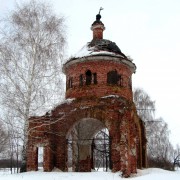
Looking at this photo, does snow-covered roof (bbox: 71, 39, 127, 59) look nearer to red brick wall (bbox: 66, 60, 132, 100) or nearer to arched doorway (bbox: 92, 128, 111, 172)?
red brick wall (bbox: 66, 60, 132, 100)

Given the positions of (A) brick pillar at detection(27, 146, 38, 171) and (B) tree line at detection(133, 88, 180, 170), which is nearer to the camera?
(A) brick pillar at detection(27, 146, 38, 171)

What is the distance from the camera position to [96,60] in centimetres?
1596

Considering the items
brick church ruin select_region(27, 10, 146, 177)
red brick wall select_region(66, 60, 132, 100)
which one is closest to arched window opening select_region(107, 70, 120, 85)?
brick church ruin select_region(27, 10, 146, 177)

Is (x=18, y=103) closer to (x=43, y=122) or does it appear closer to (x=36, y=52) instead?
(x=43, y=122)

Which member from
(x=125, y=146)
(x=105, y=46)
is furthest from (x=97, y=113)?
(x=105, y=46)

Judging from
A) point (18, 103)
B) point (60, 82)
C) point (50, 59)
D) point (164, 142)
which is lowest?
point (164, 142)

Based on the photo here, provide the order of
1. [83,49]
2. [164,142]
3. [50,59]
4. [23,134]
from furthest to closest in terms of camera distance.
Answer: [164,142]
[83,49]
[50,59]
[23,134]

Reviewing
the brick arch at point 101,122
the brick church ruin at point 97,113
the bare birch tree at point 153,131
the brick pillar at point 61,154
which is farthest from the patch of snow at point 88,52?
the bare birch tree at point 153,131

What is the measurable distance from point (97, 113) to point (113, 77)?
7.38 feet

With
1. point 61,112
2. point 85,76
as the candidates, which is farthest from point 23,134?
point 85,76

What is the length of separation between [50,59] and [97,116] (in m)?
3.49

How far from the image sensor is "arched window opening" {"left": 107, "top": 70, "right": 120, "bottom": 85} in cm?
1587

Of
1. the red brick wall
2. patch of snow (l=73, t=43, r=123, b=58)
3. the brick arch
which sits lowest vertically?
the brick arch

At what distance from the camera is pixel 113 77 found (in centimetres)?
1598
